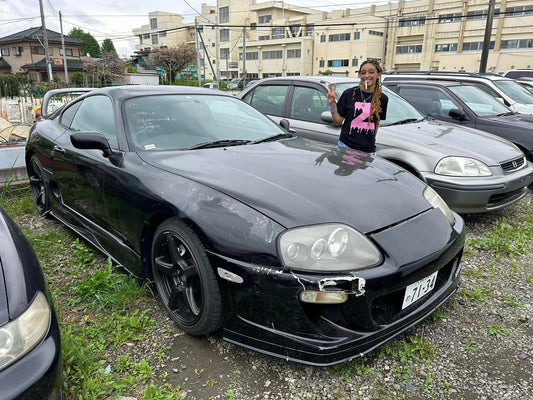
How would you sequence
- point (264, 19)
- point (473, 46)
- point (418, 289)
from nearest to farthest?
1. point (418, 289)
2. point (473, 46)
3. point (264, 19)

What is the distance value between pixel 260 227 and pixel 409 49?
49515mm

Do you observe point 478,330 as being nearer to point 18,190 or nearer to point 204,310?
point 204,310

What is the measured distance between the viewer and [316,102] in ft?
15.7

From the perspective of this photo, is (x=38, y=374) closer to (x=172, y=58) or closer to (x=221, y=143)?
(x=221, y=143)

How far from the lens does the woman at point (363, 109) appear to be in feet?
11.7

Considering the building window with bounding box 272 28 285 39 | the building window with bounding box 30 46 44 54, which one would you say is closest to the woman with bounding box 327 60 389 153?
the building window with bounding box 272 28 285 39

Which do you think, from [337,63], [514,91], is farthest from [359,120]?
[337,63]

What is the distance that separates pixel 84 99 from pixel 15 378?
2.79 m

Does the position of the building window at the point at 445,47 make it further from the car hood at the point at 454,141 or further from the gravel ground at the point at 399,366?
the gravel ground at the point at 399,366

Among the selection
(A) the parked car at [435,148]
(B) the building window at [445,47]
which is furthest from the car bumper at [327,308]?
(B) the building window at [445,47]

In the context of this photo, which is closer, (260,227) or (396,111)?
(260,227)

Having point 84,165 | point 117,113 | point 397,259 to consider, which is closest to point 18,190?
point 84,165

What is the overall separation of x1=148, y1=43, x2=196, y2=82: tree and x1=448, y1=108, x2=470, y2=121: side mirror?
5431cm

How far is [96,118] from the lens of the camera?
10.2 feet
